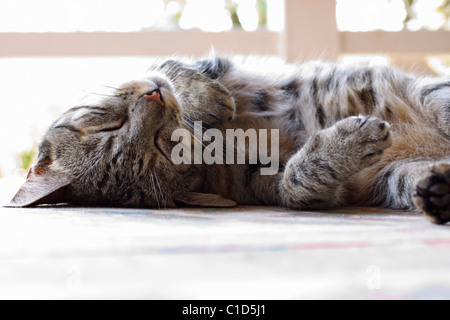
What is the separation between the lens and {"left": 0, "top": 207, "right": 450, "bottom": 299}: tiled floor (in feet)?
1.80

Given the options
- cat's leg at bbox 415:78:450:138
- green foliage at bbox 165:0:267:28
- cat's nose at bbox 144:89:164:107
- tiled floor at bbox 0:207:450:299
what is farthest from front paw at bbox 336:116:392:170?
green foliage at bbox 165:0:267:28

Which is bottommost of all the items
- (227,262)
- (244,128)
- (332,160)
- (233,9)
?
(227,262)

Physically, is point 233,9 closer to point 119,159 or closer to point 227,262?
point 119,159

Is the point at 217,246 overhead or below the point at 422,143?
below

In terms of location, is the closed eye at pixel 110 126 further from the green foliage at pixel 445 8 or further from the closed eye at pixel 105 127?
the green foliage at pixel 445 8

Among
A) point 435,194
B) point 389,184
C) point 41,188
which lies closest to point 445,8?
point 389,184

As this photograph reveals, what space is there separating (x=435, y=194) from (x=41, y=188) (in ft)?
3.15

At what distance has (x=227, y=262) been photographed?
2.02 ft

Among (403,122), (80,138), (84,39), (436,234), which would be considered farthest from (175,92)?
(84,39)

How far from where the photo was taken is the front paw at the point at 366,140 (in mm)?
1012

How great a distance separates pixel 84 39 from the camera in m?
2.34
